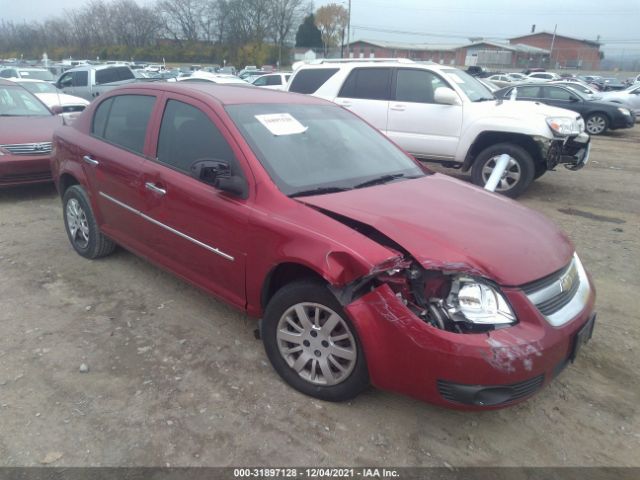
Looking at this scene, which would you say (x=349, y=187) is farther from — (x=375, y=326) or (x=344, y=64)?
(x=344, y=64)

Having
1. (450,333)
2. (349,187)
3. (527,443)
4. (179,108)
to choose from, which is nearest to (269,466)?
(450,333)

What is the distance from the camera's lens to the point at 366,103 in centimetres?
766

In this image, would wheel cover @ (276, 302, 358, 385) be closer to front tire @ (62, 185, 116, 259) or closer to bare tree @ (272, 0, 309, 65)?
front tire @ (62, 185, 116, 259)

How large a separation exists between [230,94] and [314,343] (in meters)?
2.00

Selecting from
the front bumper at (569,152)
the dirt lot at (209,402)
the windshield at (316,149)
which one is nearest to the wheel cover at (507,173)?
the front bumper at (569,152)

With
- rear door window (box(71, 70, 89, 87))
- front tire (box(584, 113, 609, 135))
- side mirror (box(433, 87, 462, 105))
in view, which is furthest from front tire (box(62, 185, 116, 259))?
front tire (box(584, 113, 609, 135))

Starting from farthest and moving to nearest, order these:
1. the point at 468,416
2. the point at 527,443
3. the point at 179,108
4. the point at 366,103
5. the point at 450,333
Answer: the point at 366,103 < the point at 179,108 < the point at 468,416 < the point at 527,443 < the point at 450,333

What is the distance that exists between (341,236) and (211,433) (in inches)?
48.4

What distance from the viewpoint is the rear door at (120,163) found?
3779 mm

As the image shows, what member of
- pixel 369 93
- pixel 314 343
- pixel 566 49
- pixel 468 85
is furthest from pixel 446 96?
pixel 566 49

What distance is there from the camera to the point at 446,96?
691cm

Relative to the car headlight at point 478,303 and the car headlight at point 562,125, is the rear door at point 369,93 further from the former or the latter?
the car headlight at point 478,303

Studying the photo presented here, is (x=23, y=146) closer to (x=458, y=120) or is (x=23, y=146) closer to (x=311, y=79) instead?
(x=311, y=79)

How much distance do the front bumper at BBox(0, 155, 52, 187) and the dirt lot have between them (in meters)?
2.62
